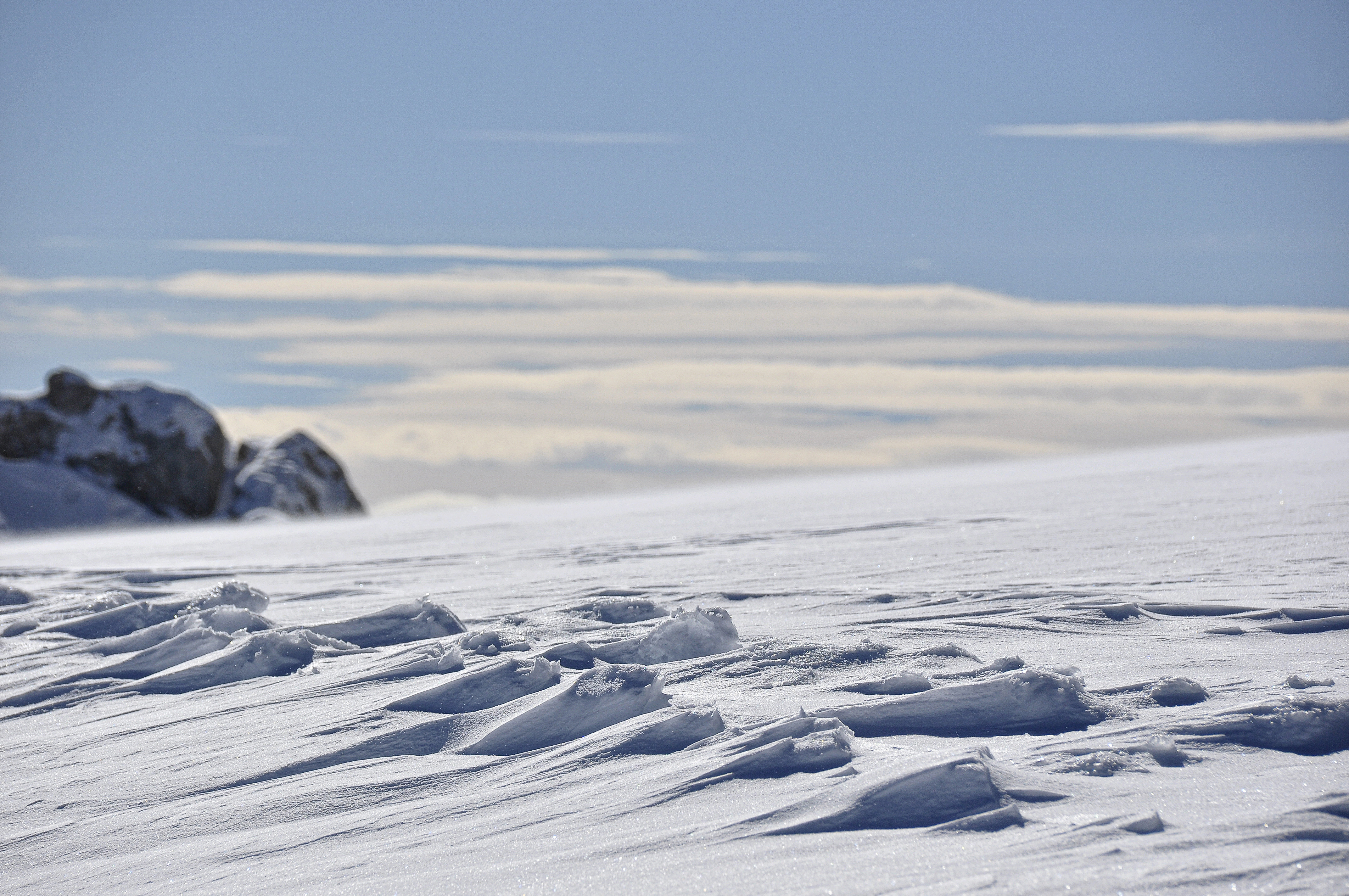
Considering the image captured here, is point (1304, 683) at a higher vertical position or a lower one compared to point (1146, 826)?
higher

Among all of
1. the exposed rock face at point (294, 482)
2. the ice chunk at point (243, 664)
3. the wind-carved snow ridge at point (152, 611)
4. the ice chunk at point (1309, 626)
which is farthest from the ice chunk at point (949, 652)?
the exposed rock face at point (294, 482)

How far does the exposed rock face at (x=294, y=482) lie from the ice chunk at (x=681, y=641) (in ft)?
84.6

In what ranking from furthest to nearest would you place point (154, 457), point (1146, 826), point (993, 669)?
point (154, 457), point (993, 669), point (1146, 826)

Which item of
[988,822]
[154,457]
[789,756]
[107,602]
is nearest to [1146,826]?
[988,822]

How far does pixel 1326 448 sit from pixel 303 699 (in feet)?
32.8

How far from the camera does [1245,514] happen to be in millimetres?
6199

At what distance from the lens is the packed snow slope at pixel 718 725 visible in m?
2.15

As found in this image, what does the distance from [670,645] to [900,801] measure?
1524 millimetres

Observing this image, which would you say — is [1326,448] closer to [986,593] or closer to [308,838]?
[986,593]

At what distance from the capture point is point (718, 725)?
288cm

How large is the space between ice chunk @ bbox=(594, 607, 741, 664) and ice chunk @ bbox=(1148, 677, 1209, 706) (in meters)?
A: 1.41

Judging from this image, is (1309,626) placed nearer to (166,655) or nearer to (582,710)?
(582,710)

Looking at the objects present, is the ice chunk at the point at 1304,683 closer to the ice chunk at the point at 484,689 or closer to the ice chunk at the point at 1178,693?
the ice chunk at the point at 1178,693

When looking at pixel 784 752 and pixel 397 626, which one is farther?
pixel 397 626
